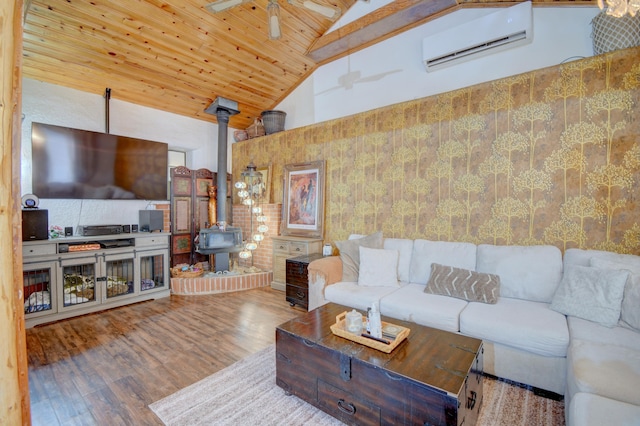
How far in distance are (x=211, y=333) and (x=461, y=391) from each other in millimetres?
2387

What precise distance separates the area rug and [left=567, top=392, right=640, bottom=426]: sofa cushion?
0.57m

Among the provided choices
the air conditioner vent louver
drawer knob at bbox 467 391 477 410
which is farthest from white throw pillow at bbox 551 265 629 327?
the air conditioner vent louver

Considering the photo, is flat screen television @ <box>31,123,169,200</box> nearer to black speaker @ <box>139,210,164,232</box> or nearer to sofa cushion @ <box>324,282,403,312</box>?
black speaker @ <box>139,210,164,232</box>

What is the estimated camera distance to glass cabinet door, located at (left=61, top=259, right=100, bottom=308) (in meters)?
3.23

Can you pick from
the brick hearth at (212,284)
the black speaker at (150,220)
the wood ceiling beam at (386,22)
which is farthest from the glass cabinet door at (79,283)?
the wood ceiling beam at (386,22)

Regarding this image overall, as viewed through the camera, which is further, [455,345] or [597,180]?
[597,180]

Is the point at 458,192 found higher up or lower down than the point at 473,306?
higher up

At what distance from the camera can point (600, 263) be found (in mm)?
2148

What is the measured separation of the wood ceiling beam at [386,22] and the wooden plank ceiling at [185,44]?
12 mm

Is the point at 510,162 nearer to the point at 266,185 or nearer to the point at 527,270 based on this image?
the point at 527,270

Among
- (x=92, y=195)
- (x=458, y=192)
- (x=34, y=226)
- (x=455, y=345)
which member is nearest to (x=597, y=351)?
→ (x=455, y=345)

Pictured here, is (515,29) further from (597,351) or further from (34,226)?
(34,226)

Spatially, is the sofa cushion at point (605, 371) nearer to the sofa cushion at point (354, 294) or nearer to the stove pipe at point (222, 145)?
the sofa cushion at point (354, 294)

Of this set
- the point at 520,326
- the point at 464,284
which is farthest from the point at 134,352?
the point at 520,326
